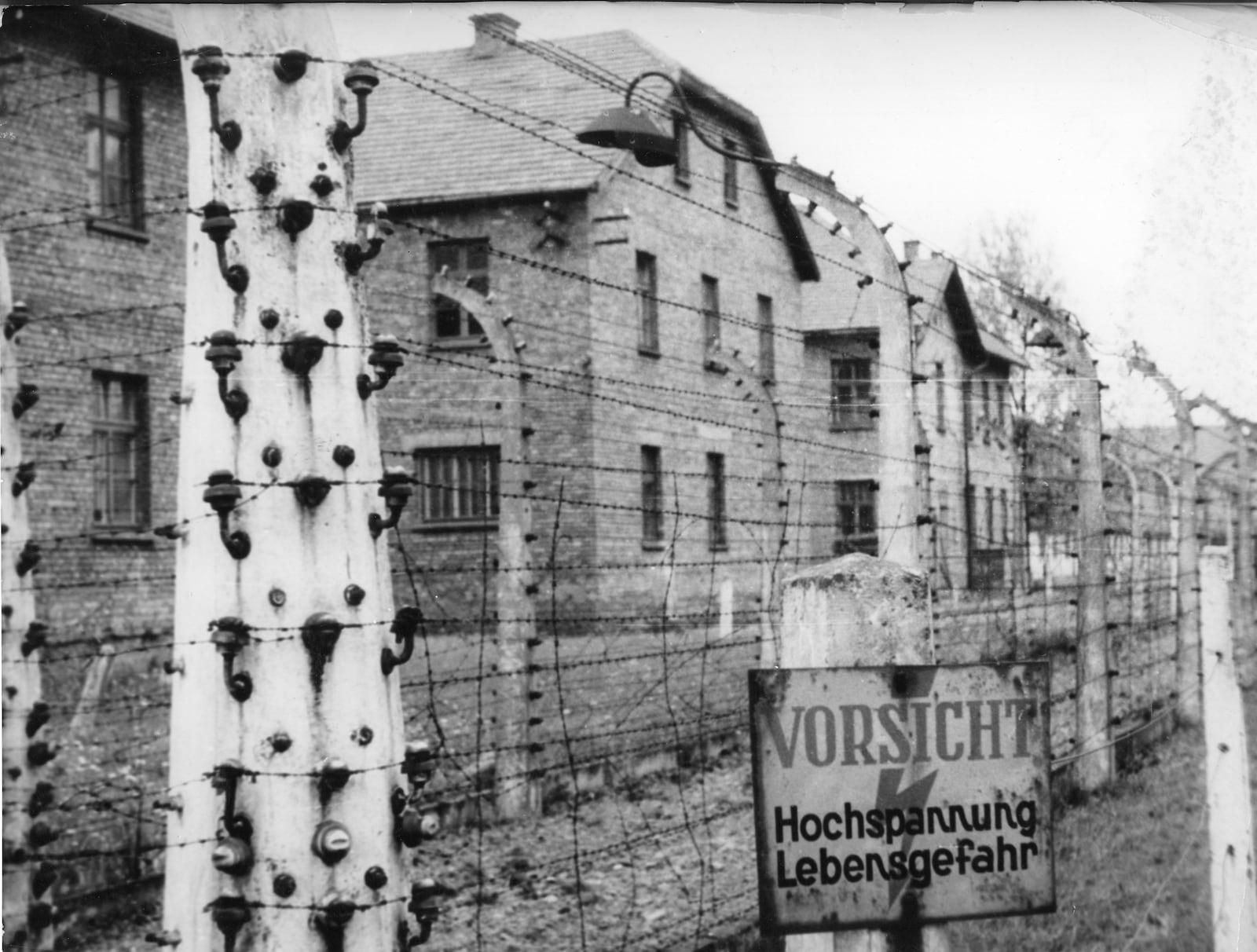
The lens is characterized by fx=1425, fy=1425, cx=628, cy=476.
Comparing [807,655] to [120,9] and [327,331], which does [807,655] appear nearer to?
[327,331]

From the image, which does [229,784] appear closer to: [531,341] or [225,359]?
[225,359]

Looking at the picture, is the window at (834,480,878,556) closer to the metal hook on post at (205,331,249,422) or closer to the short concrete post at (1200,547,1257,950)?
the short concrete post at (1200,547,1257,950)

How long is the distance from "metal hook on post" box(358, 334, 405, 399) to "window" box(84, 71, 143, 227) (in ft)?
30.2

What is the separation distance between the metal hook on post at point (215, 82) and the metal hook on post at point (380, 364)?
55cm

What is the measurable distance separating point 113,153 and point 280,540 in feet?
32.9

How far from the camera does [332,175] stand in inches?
130

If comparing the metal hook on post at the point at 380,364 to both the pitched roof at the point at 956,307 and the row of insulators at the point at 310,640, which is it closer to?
the row of insulators at the point at 310,640

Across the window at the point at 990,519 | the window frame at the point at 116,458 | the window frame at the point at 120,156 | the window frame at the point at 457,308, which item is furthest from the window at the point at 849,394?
the window frame at the point at 120,156

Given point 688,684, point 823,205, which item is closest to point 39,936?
point 823,205

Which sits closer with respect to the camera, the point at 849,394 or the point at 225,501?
the point at 225,501

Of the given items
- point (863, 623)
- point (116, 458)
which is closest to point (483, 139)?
point (116, 458)

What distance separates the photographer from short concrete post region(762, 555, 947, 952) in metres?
2.96

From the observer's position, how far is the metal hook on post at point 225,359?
3111 millimetres

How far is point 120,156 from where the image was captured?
1223 cm
